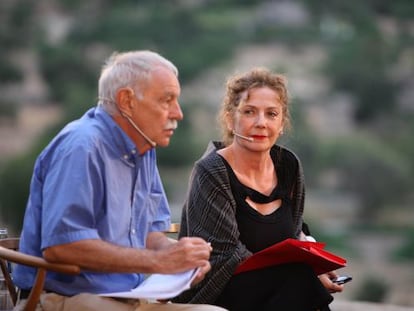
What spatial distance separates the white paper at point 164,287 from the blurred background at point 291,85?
65.8 feet

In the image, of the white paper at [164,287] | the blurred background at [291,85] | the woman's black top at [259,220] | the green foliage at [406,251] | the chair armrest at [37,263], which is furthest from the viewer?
the blurred background at [291,85]

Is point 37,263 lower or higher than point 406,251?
higher

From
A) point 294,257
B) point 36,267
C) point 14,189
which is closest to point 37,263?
point 36,267

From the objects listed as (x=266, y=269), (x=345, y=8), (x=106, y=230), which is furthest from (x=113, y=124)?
(x=345, y=8)

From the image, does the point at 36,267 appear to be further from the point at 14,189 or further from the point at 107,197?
the point at 14,189

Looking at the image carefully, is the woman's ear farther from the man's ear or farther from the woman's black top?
the man's ear

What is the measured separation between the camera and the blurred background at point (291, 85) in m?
26.7

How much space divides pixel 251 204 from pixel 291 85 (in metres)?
24.9

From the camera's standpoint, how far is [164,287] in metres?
2.69

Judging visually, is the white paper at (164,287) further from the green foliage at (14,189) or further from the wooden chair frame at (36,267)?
the green foliage at (14,189)

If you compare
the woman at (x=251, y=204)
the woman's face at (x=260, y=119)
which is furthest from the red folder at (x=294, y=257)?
the woman's face at (x=260, y=119)

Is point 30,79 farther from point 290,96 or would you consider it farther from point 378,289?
point 290,96

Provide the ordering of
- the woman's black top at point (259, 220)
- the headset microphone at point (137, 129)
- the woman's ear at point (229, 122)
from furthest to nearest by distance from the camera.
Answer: the woman's ear at point (229, 122) → the woman's black top at point (259, 220) → the headset microphone at point (137, 129)

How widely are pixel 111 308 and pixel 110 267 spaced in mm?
159
